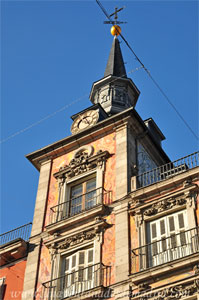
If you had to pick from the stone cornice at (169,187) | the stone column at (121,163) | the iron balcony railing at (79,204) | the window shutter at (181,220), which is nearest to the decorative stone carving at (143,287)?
the window shutter at (181,220)

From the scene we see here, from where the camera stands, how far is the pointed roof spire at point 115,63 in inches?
1522

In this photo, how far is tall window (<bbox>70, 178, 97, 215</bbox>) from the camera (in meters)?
26.2

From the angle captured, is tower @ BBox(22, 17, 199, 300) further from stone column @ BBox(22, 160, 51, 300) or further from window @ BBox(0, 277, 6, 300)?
window @ BBox(0, 277, 6, 300)

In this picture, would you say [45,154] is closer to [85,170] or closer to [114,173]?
[85,170]

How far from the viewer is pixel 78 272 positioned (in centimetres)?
2338

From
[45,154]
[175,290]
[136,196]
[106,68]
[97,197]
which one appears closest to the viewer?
[175,290]

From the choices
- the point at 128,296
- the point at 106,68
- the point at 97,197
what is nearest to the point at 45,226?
the point at 97,197

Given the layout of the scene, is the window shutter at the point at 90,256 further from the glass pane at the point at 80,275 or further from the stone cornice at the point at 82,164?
the stone cornice at the point at 82,164

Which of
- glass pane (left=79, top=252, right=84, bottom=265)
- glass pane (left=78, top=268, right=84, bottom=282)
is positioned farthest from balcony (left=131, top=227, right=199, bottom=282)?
glass pane (left=79, top=252, right=84, bottom=265)

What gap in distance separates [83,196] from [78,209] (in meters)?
0.72

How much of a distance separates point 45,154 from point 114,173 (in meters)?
5.24

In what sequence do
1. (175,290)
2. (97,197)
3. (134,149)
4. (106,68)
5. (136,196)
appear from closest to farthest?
(175,290) → (136,196) → (97,197) → (134,149) → (106,68)

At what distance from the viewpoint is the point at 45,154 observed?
3023cm

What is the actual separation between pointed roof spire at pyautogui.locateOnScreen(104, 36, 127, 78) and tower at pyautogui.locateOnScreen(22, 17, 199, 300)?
313 inches
